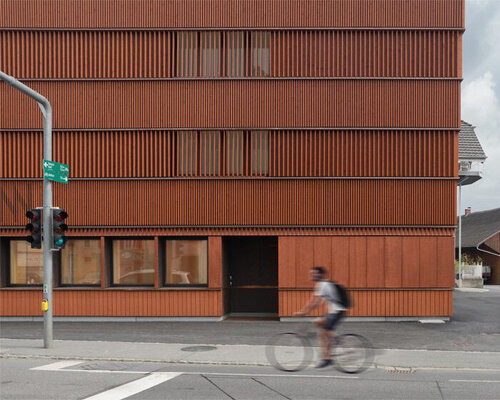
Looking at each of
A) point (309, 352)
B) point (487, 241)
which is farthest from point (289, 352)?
point (487, 241)

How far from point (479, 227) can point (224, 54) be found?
44486 mm

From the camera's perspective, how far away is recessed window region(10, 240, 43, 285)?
2012 cm

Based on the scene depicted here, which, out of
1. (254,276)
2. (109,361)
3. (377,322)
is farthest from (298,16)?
(109,361)

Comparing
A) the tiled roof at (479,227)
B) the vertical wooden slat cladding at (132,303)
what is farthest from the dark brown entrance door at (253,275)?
the tiled roof at (479,227)

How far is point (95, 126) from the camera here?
19578mm

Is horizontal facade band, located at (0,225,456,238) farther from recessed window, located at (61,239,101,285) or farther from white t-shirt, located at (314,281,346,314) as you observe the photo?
white t-shirt, located at (314,281,346,314)

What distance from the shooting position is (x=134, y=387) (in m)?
10.1

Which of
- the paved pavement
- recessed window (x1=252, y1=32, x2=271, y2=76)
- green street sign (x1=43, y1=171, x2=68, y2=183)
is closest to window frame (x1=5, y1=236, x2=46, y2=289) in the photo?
the paved pavement

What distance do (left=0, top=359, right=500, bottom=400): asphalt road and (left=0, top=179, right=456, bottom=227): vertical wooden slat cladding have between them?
25.1 ft

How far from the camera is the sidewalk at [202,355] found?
12438 millimetres

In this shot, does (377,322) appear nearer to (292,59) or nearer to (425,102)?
(425,102)

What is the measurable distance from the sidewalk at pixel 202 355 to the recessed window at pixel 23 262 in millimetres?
5213

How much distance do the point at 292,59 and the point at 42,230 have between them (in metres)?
9.77

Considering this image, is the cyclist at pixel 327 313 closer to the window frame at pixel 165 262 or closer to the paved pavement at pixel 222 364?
the paved pavement at pixel 222 364
